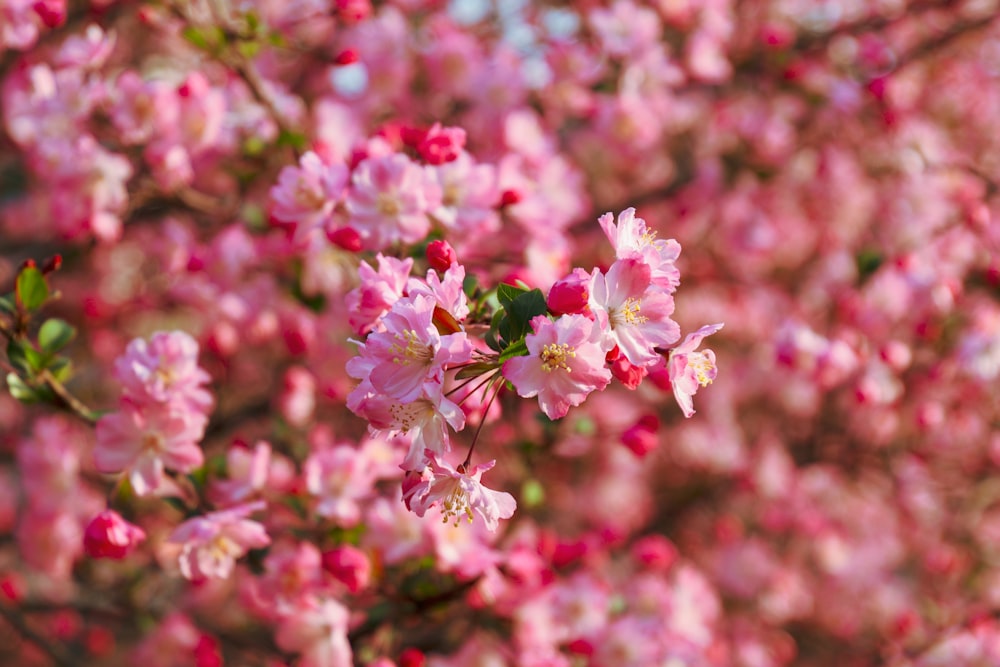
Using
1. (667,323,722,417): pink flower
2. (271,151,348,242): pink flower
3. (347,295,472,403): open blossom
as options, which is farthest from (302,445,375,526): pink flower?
(667,323,722,417): pink flower

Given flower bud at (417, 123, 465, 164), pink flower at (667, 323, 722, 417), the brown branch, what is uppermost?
flower bud at (417, 123, 465, 164)

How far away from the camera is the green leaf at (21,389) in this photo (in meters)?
1.51

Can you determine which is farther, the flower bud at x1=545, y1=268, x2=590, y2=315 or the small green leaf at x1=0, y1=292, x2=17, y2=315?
the small green leaf at x1=0, y1=292, x2=17, y2=315

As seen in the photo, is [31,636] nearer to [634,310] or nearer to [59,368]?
[59,368]

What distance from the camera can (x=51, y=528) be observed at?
2.85 meters

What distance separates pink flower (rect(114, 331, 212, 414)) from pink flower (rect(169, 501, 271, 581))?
227mm

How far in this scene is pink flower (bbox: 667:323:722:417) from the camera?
125 cm

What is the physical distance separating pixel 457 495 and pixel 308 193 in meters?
0.80

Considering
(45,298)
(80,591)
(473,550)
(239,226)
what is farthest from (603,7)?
(80,591)

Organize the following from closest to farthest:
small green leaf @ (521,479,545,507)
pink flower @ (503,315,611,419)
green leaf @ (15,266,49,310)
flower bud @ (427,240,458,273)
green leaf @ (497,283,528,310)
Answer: pink flower @ (503,315,611,419), green leaf @ (497,283,528,310), flower bud @ (427,240,458,273), green leaf @ (15,266,49,310), small green leaf @ (521,479,545,507)

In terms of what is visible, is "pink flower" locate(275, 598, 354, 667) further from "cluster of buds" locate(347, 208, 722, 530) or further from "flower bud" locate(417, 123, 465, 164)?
"flower bud" locate(417, 123, 465, 164)

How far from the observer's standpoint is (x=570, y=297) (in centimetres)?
112

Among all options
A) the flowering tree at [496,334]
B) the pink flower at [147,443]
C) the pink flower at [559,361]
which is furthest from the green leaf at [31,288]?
the pink flower at [559,361]

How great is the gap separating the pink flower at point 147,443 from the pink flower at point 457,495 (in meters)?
0.66
